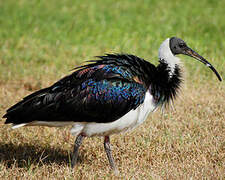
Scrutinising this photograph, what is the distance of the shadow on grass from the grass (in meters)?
0.01

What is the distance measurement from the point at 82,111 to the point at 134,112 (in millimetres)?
623

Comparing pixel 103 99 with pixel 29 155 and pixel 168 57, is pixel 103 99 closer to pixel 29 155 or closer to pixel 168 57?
pixel 168 57

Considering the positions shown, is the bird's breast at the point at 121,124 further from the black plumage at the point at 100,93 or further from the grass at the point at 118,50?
the grass at the point at 118,50

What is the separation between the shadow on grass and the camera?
5.73 m

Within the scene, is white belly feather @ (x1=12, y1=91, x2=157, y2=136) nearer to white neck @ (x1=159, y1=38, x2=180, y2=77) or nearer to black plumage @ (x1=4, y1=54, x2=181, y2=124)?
black plumage @ (x1=4, y1=54, x2=181, y2=124)

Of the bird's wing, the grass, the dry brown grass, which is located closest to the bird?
the bird's wing

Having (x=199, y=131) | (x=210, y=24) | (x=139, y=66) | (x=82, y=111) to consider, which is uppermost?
(x=210, y=24)

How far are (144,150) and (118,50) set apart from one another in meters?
4.13

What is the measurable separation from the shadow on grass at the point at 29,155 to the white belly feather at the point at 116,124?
67cm

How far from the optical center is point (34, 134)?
6445mm

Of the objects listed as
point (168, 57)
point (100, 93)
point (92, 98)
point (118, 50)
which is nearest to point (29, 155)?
point (92, 98)

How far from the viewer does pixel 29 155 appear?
234 inches

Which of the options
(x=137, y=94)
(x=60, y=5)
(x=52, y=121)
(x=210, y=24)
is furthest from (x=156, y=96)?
(x=60, y=5)

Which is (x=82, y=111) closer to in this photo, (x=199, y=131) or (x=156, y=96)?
(x=156, y=96)
